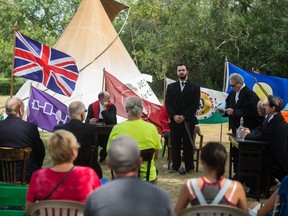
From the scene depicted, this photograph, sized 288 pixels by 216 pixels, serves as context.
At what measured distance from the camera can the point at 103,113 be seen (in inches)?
418

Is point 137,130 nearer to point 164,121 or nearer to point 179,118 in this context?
point 179,118

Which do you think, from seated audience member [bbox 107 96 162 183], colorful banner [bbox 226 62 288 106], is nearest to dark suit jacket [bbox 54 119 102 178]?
seated audience member [bbox 107 96 162 183]

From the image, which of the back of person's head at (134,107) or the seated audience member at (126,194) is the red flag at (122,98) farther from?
the seated audience member at (126,194)

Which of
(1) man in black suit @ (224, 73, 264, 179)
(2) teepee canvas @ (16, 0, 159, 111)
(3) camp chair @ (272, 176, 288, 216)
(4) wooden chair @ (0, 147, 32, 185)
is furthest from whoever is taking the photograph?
(2) teepee canvas @ (16, 0, 159, 111)

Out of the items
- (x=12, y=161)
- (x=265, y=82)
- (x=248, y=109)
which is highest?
(x=265, y=82)

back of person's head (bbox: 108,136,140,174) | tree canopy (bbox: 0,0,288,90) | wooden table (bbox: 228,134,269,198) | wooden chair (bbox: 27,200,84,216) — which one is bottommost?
wooden table (bbox: 228,134,269,198)

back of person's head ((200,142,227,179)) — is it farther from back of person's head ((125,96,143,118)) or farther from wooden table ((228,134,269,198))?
wooden table ((228,134,269,198))

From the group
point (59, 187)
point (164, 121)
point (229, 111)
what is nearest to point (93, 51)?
point (164, 121)

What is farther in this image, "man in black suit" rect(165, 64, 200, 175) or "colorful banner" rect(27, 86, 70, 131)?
→ "man in black suit" rect(165, 64, 200, 175)

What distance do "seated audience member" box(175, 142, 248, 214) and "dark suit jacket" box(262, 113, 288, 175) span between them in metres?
3.90

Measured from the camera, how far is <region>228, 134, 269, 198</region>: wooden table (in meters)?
7.86

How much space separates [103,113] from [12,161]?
4.62 meters

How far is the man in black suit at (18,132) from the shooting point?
629 centimetres

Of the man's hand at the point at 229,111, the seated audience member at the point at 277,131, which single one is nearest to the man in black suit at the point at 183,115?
Result: the man's hand at the point at 229,111
